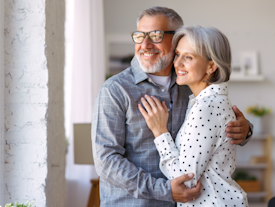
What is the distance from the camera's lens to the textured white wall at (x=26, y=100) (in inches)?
56.2

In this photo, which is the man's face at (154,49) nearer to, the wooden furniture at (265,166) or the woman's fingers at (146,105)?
the woman's fingers at (146,105)

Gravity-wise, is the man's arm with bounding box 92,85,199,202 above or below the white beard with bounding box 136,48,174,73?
below

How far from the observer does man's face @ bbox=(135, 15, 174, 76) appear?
1.53 m

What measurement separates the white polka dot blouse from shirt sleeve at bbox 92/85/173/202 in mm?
94

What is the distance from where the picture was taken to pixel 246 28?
4641 millimetres

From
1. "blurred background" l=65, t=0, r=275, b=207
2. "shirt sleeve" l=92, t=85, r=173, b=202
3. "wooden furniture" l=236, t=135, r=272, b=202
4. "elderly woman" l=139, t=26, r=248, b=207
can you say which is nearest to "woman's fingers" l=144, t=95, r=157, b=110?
"elderly woman" l=139, t=26, r=248, b=207

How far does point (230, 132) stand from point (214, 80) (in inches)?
10.4

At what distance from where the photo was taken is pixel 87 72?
340 cm

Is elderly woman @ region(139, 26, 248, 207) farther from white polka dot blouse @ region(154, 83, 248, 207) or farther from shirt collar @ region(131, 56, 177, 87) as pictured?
shirt collar @ region(131, 56, 177, 87)

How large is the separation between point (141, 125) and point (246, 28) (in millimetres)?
3811

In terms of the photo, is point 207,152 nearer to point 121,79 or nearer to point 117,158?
point 117,158

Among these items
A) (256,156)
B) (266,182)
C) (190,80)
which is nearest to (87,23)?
(190,80)

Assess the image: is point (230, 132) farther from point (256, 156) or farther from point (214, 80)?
point (256, 156)

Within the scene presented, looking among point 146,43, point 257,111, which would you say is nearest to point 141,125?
point 146,43
